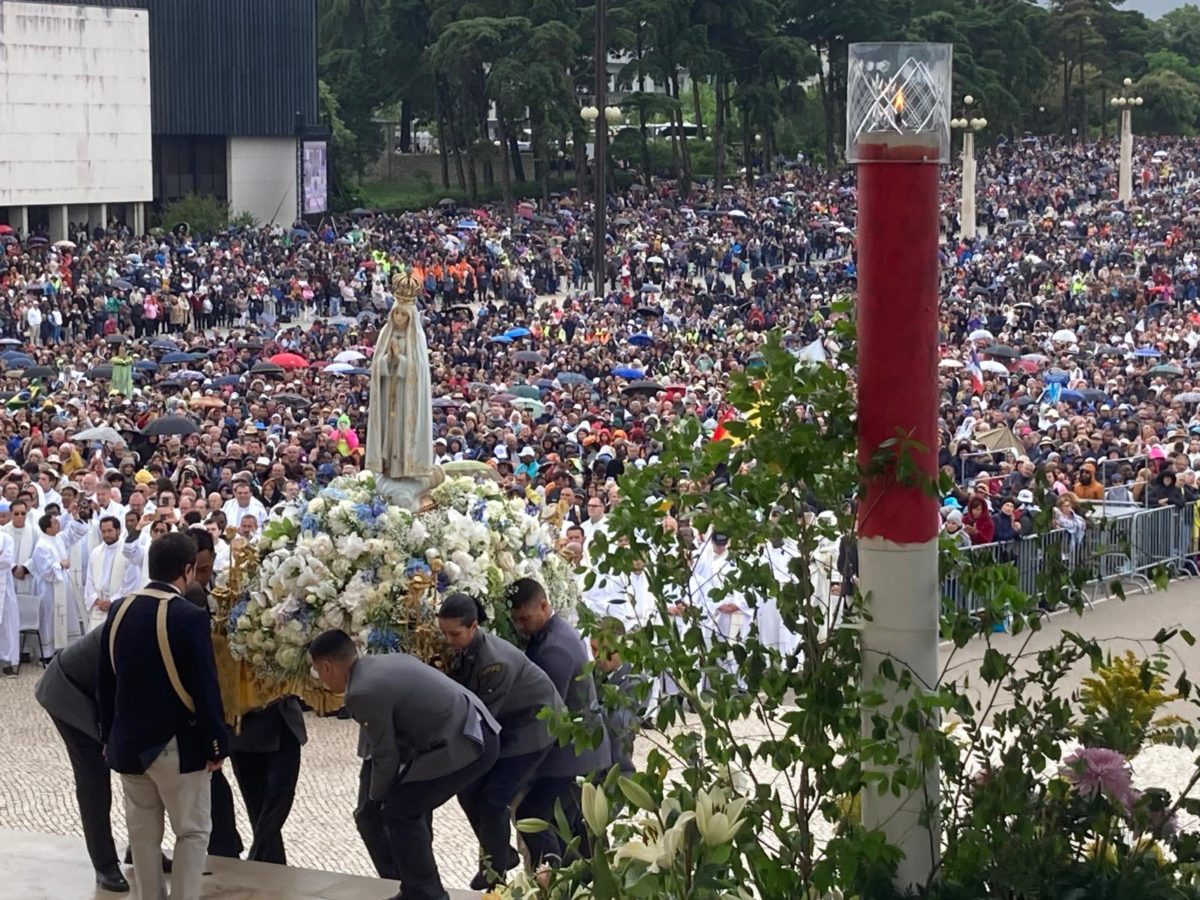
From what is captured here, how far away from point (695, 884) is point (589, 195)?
6130 centimetres

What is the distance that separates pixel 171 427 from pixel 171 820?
14.5m

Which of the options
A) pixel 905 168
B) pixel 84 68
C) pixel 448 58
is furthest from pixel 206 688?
pixel 448 58

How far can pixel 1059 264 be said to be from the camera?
43.2 metres

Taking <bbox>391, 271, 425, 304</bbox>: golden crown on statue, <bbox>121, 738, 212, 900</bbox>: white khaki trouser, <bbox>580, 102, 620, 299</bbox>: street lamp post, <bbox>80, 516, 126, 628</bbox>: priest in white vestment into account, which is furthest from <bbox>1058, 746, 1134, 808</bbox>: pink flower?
<bbox>580, 102, 620, 299</bbox>: street lamp post

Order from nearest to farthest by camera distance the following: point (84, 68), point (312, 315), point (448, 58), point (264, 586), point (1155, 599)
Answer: point (264, 586)
point (1155, 599)
point (312, 315)
point (84, 68)
point (448, 58)

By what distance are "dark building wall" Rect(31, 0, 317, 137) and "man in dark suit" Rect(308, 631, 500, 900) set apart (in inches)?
1979

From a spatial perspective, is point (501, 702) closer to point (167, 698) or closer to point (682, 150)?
point (167, 698)

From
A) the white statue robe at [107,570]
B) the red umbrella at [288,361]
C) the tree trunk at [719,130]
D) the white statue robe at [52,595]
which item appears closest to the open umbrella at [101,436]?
the white statue robe at [52,595]

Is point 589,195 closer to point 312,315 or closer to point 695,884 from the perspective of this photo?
point 312,315

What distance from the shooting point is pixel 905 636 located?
5.38 m

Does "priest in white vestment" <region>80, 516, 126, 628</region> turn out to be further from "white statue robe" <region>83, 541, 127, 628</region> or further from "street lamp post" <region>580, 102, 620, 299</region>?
"street lamp post" <region>580, 102, 620, 299</region>

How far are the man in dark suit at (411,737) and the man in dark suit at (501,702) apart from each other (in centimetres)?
19

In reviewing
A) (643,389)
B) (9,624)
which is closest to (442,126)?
(643,389)

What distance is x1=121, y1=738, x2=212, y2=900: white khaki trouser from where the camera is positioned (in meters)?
7.68
